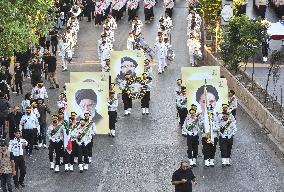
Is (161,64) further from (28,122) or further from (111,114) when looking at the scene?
(28,122)

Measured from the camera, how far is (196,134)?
84.2 feet

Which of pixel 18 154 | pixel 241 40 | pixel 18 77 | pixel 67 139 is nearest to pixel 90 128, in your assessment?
pixel 67 139

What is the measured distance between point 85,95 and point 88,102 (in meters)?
0.24

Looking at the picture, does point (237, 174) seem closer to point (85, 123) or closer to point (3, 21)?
point (85, 123)

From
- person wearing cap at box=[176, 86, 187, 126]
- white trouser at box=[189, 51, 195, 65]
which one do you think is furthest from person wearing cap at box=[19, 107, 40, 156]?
white trouser at box=[189, 51, 195, 65]

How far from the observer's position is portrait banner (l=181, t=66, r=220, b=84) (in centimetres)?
3078

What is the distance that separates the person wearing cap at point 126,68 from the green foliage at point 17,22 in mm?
3365

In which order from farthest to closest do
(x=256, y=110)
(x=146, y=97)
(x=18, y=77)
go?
(x=18, y=77) < (x=146, y=97) < (x=256, y=110)

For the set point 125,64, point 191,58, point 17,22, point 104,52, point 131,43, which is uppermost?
point 17,22

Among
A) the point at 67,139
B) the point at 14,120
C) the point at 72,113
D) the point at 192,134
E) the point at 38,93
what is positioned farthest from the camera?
the point at 38,93

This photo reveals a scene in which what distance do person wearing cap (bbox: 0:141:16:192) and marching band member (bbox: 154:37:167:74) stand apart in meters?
14.5

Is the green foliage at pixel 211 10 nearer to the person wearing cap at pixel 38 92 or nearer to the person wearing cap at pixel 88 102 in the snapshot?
the person wearing cap at pixel 38 92

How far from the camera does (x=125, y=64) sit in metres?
33.0

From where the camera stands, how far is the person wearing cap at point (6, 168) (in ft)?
75.9
